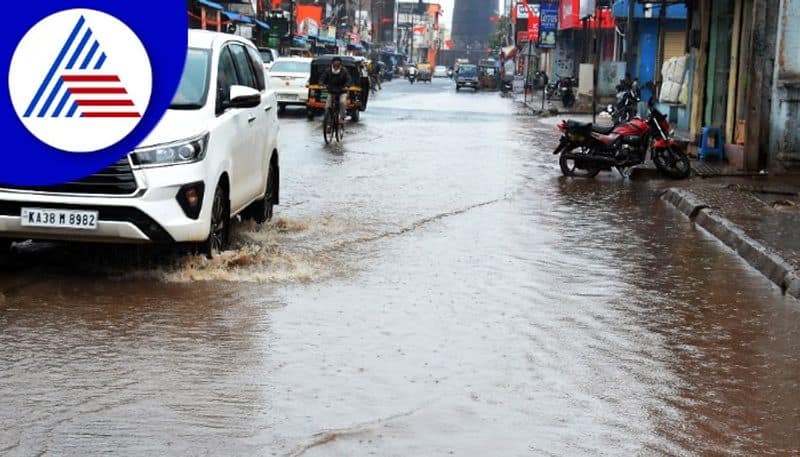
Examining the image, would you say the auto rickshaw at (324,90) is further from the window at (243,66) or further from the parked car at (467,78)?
the parked car at (467,78)

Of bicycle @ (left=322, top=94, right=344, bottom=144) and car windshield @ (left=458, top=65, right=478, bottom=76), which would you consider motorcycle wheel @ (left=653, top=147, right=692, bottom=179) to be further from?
car windshield @ (left=458, top=65, right=478, bottom=76)

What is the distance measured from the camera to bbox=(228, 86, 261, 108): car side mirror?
30.6 ft

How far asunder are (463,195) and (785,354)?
27.1 feet

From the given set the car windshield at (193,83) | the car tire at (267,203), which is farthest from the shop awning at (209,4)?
the car windshield at (193,83)

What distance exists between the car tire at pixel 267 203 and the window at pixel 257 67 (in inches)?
32.3

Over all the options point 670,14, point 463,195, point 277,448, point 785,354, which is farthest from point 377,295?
point 670,14

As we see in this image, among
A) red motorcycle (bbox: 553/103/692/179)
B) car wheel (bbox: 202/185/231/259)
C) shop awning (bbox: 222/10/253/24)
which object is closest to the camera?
car wheel (bbox: 202/185/231/259)

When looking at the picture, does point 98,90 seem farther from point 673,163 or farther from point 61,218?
point 673,163

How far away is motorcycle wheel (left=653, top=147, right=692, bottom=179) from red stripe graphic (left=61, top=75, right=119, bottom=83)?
12009mm

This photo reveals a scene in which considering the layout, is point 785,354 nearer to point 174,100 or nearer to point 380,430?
point 380,430

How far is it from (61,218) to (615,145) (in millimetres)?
11978

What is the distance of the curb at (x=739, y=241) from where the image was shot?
9.39 meters

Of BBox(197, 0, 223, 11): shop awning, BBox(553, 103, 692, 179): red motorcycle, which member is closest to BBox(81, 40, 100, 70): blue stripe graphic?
BBox(553, 103, 692, 179): red motorcycle

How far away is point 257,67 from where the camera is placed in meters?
11.3
